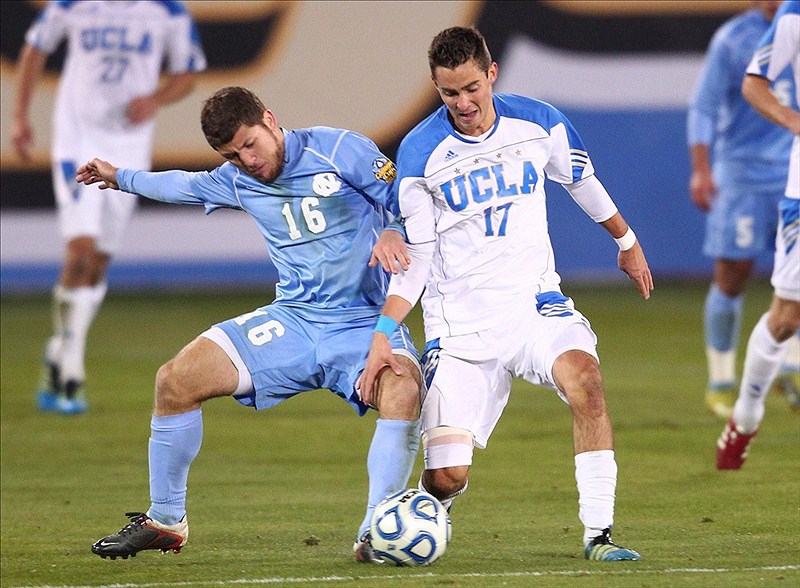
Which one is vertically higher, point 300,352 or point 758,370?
point 300,352

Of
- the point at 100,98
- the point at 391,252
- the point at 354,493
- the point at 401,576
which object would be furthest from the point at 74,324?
the point at 401,576

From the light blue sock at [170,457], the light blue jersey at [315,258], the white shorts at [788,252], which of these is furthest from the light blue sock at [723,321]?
the light blue sock at [170,457]

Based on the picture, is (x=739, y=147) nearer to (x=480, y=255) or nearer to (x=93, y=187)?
(x=93, y=187)

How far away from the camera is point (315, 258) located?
5.54 m

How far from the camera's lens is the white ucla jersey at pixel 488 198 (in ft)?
17.5

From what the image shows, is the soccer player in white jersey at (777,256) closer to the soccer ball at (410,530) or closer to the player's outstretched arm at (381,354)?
the player's outstretched arm at (381,354)

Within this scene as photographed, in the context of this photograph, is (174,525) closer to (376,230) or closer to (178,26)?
(376,230)

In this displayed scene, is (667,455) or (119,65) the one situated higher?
(119,65)

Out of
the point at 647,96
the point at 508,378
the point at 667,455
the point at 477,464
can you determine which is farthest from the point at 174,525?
the point at 647,96

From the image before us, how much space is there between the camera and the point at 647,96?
1455cm

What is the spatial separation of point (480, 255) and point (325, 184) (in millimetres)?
613

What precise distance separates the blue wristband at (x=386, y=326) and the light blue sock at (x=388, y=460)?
1.00 feet

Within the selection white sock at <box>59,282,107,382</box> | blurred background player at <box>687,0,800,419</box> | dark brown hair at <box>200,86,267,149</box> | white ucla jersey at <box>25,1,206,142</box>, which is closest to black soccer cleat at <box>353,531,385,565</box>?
dark brown hair at <box>200,86,267,149</box>

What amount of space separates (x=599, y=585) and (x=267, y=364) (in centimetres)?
147
